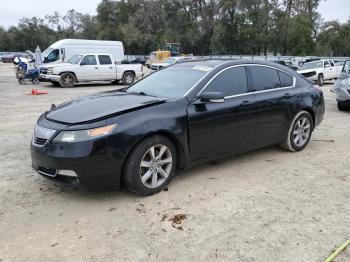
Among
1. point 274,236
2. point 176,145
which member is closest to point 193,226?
point 274,236

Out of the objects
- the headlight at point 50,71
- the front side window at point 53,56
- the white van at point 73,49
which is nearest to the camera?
the headlight at point 50,71

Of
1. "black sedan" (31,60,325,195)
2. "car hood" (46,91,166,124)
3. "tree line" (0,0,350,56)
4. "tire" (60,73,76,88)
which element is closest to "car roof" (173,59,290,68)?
"black sedan" (31,60,325,195)

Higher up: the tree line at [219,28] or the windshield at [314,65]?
the tree line at [219,28]

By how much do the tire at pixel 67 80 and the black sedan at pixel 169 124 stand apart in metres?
14.0

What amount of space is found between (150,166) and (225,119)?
4.19ft

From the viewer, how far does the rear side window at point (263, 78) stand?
18.8 feet

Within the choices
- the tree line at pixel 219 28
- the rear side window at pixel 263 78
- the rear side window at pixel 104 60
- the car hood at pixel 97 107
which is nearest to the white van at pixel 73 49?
the rear side window at pixel 104 60

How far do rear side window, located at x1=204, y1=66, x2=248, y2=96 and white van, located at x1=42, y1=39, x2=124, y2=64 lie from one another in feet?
69.1

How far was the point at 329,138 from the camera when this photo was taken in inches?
299

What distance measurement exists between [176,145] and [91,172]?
1109 millimetres

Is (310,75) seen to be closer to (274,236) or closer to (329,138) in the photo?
(329,138)

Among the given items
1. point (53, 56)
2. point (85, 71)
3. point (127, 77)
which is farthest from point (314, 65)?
point (53, 56)

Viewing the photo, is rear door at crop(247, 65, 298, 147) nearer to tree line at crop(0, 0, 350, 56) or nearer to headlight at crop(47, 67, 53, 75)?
headlight at crop(47, 67, 53, 75)

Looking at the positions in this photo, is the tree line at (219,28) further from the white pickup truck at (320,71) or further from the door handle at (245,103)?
the door handle at (245,103)
